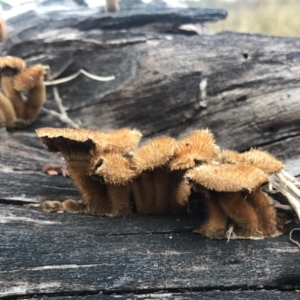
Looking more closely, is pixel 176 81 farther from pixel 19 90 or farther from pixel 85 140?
pixel 85 140

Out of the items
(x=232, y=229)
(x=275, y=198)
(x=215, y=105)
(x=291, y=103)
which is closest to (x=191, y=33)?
(x=215, y=105)

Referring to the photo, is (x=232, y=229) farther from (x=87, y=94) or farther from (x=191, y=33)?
(x=191, y=33)

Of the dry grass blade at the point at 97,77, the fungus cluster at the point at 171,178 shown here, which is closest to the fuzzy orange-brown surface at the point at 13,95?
the dry grass blade at the point at 97,77

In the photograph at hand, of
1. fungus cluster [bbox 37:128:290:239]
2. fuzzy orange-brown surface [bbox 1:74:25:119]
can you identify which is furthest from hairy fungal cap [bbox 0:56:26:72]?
fungus cluster [bbox 37:128:290:239]

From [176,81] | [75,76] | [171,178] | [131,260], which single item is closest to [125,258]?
[131,260]

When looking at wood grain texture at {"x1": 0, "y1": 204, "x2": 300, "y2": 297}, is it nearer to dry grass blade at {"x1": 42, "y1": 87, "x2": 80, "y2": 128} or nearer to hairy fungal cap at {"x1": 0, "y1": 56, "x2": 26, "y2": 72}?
hairy fungal cap at {"x1": 0, "y1": 56, "x2": 26, "y2": 72}
